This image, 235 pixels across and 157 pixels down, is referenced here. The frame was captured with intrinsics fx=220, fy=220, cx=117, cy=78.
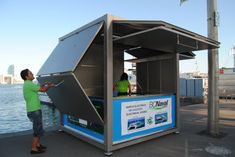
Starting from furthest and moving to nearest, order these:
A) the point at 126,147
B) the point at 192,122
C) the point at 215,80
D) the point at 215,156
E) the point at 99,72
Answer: the point at 192,122
the point at 99,72
the point at 215,80
the point at 126,147
the point at 215,156

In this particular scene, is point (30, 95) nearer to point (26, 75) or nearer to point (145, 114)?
point (26, 75)

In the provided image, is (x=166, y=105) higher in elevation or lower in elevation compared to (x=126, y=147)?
higher

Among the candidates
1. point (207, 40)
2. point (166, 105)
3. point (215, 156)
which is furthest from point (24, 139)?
point (207, 40)

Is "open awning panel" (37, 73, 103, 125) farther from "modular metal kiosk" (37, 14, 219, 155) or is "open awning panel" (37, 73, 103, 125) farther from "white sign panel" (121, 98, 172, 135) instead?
"white sign panel" (121, 98, 172, 135)

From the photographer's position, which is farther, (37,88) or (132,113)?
(132,113)

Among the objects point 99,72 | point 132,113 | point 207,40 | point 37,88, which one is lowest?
point 132,113

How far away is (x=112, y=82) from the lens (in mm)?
4996

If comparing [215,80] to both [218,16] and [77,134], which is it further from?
[77,134]

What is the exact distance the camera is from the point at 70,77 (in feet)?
15.2

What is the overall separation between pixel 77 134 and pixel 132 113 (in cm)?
170

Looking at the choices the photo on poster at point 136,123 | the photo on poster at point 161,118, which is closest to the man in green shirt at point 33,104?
the photo on poster at point 136,123

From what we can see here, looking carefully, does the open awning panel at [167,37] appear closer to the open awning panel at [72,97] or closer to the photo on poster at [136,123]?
the open awning panel at [72,97]

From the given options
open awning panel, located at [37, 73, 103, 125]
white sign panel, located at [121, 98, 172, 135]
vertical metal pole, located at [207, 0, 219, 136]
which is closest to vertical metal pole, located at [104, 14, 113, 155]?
open awning panel, located at [37, 73, 103, 125]

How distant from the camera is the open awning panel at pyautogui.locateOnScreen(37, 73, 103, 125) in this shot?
476 centimetres
